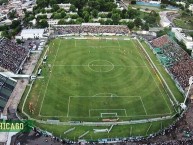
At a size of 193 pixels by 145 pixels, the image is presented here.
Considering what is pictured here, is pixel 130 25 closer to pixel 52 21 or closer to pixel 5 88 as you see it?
pixel 52 21

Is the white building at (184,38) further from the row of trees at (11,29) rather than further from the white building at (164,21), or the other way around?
the row of trees at (11,29)

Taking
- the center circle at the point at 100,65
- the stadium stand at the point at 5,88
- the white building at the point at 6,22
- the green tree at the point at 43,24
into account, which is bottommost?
the white building at the point at 6,22

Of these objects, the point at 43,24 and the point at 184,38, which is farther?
the point at 43,24

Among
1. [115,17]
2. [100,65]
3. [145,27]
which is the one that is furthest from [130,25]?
[100,65]

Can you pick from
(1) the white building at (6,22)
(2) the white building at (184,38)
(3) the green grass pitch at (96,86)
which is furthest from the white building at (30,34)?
(2) the white building at (184,38)

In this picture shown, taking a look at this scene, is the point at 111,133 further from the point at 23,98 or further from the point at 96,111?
the point at 23,98

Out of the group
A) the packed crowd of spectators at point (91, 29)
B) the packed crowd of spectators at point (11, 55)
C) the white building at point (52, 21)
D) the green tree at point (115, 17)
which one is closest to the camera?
the packed crowd of spectators at point (11, 55)

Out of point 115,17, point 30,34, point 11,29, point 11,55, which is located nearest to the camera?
point 11,55
